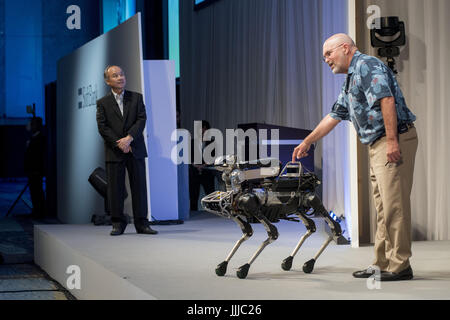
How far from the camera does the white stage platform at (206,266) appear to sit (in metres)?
2.99

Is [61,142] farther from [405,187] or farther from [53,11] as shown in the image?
[53,11]

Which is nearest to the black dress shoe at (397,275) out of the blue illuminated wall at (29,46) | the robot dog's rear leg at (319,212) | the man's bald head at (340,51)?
the robot dog's rear leg at (319,212)

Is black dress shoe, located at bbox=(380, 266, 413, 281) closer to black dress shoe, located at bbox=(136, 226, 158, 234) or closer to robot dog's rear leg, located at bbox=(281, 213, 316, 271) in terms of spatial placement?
robot dog's rear leg, located at bbox=(281, 213, 316, 271)

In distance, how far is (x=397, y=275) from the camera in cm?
325

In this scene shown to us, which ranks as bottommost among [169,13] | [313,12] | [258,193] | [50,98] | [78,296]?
[78,296]

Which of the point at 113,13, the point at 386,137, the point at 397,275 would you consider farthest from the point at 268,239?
the point at 113,13

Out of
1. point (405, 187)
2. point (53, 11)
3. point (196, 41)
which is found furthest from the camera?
point (53, 11)

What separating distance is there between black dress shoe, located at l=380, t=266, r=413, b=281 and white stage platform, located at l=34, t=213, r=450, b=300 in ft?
0.15

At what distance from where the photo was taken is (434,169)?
5098mm

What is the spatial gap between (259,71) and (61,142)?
118 inches

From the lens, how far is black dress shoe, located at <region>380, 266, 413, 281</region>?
324 cm

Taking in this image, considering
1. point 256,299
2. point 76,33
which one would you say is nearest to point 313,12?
point 256,299

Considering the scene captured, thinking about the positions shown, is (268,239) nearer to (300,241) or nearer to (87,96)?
(300,241)

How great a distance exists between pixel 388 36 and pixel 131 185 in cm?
230
